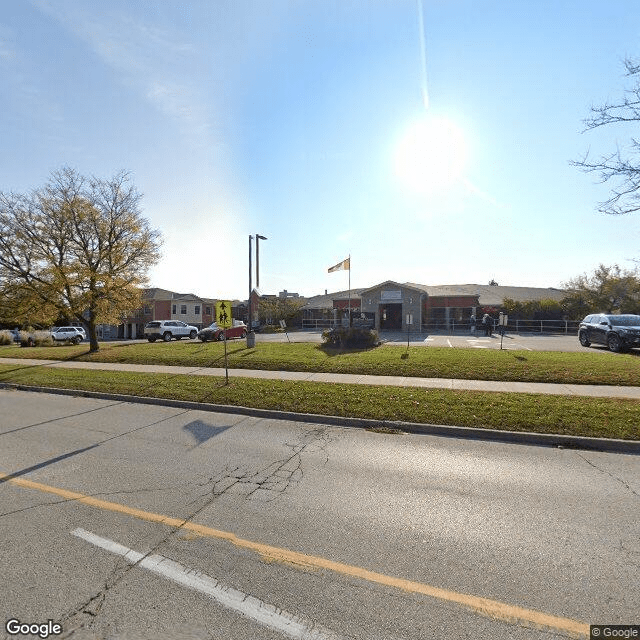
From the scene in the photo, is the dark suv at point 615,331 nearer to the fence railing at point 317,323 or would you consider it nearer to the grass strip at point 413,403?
the grass strip at point 413,403

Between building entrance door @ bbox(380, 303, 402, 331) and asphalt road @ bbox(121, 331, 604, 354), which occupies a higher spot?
building entrance door @ bbox(380, 303, 402, 331)

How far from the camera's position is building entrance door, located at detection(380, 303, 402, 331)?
3403 cm

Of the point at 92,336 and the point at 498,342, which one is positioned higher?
the point at 92,336

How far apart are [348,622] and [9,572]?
2771 millimetres

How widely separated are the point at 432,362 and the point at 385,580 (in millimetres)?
10957

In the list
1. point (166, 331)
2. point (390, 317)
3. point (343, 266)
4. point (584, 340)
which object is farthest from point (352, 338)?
point (166, 331)

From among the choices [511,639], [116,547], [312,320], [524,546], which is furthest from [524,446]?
[312,320]

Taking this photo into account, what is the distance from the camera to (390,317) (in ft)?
113

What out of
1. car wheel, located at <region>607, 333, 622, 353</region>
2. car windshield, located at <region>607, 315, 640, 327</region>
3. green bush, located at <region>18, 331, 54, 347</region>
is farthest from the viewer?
green bush, located at <region>18, 331, 54, 347</region>

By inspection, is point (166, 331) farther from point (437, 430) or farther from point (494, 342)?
point (437, 430)

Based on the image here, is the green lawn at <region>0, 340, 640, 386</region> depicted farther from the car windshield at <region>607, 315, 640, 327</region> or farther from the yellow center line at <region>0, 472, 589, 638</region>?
the yellow center line at <region>0, 472, 589, 638</region>

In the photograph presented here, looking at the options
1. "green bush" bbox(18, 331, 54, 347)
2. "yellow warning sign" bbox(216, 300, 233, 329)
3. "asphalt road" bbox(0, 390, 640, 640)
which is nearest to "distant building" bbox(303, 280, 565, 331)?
"yellow warning sign" bbox(216, 300, 233, 329)

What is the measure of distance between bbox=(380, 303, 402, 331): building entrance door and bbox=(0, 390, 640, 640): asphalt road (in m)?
28.0

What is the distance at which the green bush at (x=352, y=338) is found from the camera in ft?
61.3
